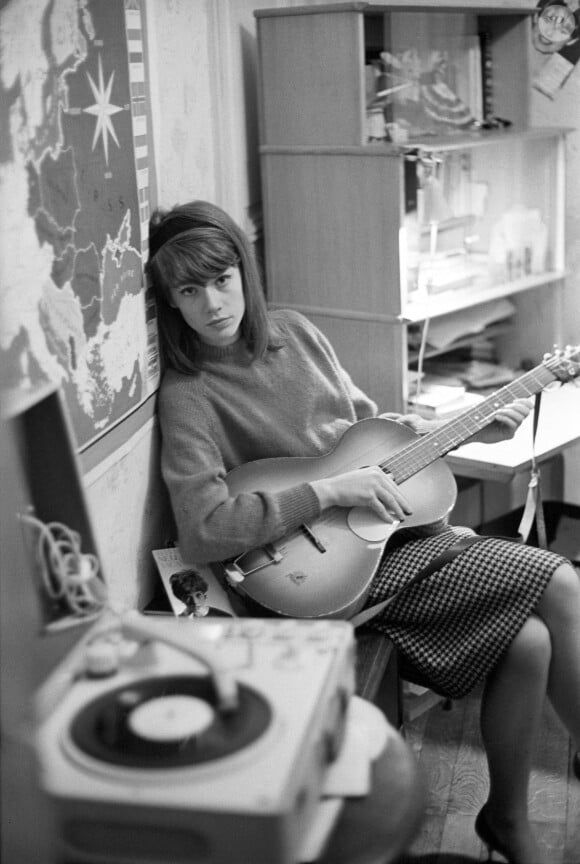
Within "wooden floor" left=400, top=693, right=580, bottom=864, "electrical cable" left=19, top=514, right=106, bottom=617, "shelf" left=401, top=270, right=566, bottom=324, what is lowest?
"wooden floor" left=400, top=693, right=580, bottom=864

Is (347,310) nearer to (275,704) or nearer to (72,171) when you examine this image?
(72,171)

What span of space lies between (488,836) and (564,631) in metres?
0.36

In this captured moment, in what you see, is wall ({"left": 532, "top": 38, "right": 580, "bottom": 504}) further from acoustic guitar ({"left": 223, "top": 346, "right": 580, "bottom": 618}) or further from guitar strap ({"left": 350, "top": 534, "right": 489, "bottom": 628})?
guitar strap ({"left": 350, "top": 534, "right": 489, "bottom": 628})

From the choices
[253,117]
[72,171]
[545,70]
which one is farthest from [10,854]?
[545,70]

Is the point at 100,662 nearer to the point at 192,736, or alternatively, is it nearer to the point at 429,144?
the point at 192,736

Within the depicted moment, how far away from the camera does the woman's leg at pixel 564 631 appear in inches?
73.6

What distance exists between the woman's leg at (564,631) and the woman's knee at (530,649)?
0.03 metres

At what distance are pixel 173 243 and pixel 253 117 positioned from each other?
0.73 m

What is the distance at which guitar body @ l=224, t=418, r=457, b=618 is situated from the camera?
185cm

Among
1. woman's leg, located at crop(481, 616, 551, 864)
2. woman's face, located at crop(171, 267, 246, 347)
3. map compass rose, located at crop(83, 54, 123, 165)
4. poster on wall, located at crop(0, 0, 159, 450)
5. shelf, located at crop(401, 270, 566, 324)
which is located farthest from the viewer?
shelf, located at crop(401, 270, 566, 324)

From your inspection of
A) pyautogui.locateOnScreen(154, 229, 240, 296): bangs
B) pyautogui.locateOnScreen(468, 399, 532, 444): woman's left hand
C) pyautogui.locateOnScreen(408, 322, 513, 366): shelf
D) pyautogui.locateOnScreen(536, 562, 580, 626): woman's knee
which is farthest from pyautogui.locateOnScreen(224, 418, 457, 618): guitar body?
pyautogui.locateOnScreen(408, 322, 513, 366): shelf

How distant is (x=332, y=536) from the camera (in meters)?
1.91

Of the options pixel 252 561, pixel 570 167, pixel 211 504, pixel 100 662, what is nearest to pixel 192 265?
pixel 211 504

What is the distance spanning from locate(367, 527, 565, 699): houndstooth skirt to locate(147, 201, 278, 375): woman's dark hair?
51 centimetres
